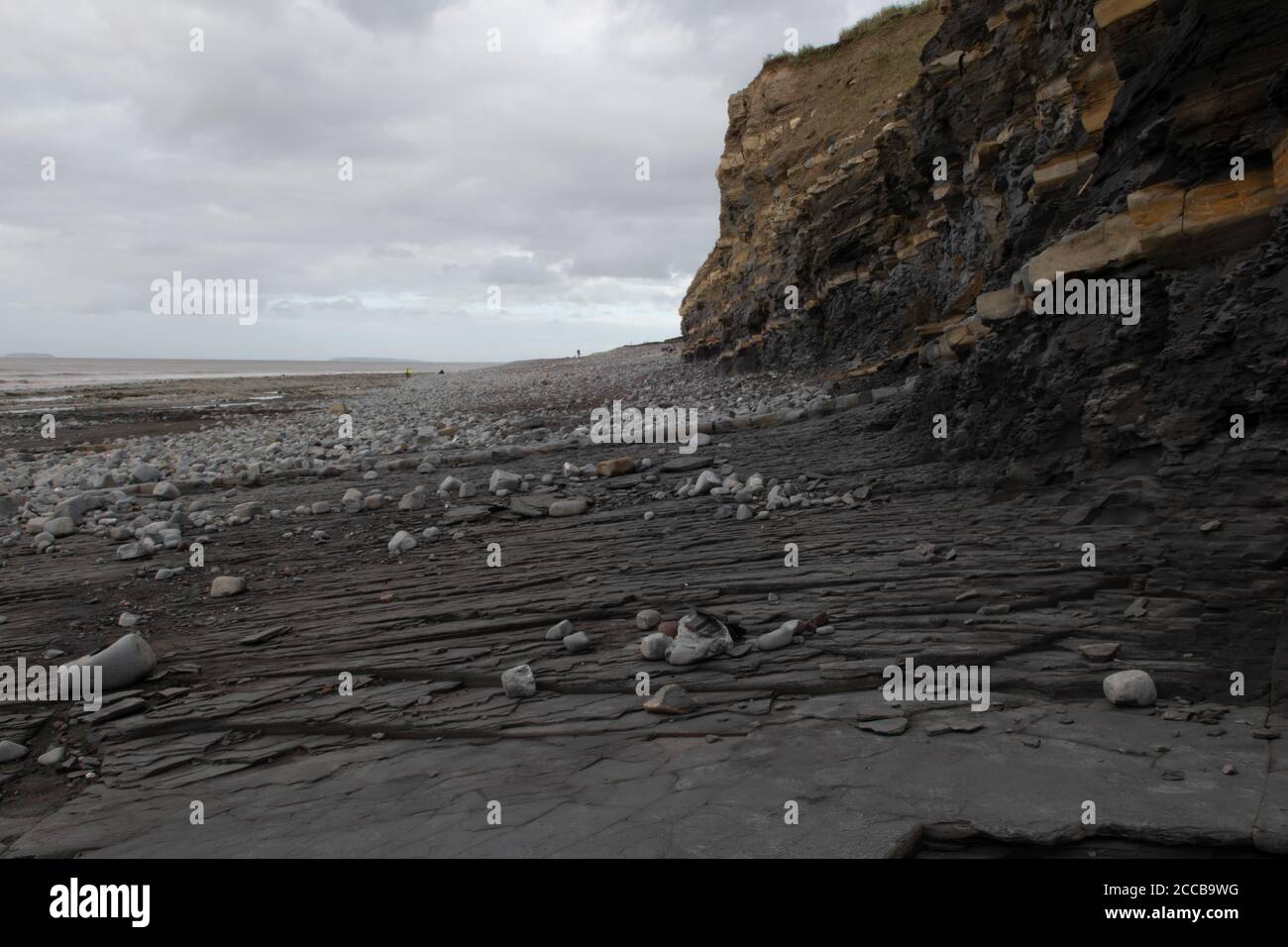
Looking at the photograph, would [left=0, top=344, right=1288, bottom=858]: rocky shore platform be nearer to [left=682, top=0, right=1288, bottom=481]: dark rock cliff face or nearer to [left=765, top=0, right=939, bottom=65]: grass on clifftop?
[left=682, top=0, right=1288, bottom=481]: dark rock cliff face

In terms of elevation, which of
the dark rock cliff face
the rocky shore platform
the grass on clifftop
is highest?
the grass on clifftop

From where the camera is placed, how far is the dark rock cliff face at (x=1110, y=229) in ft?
17.3

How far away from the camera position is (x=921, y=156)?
16.2 meters

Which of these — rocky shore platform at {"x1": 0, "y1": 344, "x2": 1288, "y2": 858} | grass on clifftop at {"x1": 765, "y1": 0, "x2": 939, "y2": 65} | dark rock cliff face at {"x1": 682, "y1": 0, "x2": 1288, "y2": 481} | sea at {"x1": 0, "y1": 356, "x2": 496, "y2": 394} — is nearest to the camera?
rocky shore platform at {"x1": 0, "y1": 344, "x2": 1288, "y2": 858}

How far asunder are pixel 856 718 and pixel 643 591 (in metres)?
2.45

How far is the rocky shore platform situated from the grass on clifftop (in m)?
22.2

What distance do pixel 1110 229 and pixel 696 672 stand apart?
17.0 ft

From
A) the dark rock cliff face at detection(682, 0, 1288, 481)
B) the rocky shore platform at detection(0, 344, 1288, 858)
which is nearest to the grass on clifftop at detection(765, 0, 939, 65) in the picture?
the dark rock cliff face at detection(682, 0, 1288, 481)

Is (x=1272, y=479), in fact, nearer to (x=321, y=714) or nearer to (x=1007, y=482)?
(x=1007, y=482)

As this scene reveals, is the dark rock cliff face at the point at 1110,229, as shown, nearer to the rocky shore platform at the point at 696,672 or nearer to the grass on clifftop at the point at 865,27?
the rocky shore platform at the point at 696,672

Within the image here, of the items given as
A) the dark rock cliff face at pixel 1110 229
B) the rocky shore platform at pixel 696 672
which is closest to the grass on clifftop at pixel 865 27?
the dark rock cliff face at pixel 1110 229

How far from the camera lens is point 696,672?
464 centimetres

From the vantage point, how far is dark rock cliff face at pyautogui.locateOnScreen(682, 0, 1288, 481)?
17.3 feet
